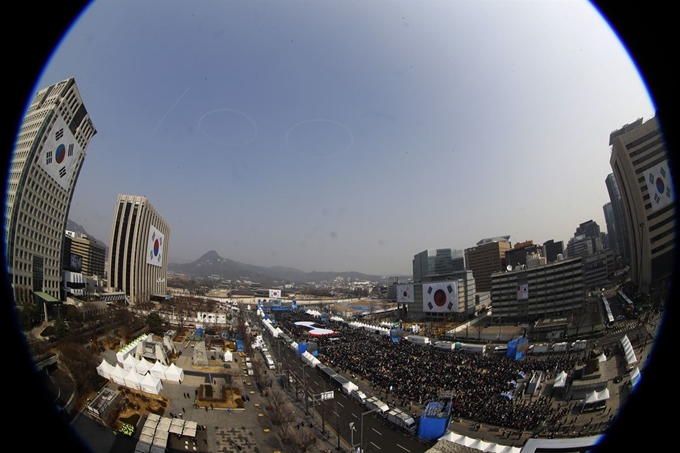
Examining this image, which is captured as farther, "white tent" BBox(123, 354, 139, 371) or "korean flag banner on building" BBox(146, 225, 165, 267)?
"korean flag banner on building" BBox(146, 225, 165, 267)

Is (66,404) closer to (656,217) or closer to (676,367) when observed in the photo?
(676,367)

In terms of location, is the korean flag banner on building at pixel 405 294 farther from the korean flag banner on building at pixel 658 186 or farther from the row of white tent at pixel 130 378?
the row of white tent at pixel 130 378

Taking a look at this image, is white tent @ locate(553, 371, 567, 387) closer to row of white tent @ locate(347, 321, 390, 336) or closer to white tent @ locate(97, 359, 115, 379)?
white tent @ locate(97, 359, 115, 379)

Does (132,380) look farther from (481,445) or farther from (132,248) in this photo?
(132,248)

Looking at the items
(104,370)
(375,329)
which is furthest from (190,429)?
(375,329)

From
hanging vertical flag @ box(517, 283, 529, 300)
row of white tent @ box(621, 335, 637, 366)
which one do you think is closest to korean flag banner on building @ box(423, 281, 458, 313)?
hanging vertical flag @ box(517, 283, 529, 300)

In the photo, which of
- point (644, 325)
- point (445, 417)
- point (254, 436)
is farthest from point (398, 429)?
point (644, 325)

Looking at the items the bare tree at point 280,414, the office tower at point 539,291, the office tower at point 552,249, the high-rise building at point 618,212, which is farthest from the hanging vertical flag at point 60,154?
the office tower at point 552,249
